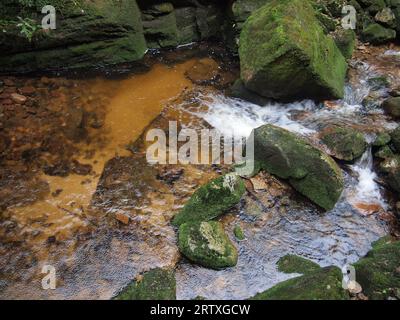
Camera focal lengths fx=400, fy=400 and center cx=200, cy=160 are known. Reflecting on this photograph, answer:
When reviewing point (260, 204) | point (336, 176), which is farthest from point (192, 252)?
point (336, 176)

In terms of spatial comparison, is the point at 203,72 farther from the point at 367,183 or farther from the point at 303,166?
the point at 367,183

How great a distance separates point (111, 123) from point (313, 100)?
11.3 ft

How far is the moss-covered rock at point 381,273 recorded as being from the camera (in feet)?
12.4

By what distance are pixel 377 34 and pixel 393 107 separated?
106 inches

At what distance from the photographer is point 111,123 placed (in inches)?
242

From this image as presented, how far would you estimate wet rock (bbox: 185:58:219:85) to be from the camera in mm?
7332

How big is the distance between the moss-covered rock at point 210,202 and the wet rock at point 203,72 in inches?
113

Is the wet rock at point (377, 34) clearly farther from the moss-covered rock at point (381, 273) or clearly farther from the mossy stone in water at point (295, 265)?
the mossy stone in water at point (295, 265)

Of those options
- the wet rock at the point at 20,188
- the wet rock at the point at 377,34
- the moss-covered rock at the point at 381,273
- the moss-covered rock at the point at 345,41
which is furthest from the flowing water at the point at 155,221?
the wet rock at the point at 377,34

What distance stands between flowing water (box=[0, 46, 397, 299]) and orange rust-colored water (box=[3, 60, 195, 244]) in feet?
0.05

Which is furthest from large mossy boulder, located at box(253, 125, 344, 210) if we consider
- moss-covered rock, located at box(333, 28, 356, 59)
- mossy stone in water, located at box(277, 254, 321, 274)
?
moss-covered rock, located at box(333, 28, 356, 59)

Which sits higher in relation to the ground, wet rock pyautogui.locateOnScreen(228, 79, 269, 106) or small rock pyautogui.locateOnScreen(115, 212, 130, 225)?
wet rock pyautogui.locateOnScreen(228, 79, 269, 106)

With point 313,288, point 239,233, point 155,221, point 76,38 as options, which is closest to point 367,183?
point 239,233

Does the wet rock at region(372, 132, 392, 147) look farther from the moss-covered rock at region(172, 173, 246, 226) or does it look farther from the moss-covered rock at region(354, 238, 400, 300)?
the moss-covered rock at region(172, 173, 246, 226)
